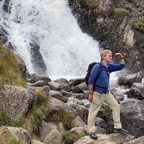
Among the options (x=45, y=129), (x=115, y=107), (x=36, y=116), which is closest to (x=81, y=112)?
(x=45, y=129)

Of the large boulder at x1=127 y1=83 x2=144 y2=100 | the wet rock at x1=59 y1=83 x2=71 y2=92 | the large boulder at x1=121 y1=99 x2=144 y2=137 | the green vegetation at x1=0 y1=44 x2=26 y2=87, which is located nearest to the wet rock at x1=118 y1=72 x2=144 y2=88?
the large boulder at x1=127 y1=83 x2=144 y2=100

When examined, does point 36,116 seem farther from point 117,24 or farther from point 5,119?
point 117,24

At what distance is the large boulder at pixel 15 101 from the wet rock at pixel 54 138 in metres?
0.93

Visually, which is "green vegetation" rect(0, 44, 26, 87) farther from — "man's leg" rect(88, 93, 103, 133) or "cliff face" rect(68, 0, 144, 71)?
A: "cliff face" rect(68, 0, 144, 71)

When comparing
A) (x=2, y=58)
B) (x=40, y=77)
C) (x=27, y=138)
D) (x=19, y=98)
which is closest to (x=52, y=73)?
(x=40, y=77)

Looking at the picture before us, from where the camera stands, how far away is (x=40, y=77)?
18.1 metres

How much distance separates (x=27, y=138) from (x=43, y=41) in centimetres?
1882

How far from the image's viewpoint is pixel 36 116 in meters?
9.55

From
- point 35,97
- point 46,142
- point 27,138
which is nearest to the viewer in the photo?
point 27,138

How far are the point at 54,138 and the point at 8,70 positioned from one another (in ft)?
8.89

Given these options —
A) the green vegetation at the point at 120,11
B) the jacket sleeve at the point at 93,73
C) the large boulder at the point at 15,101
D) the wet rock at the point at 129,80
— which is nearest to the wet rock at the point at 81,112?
the large boulder at the point at 15,101

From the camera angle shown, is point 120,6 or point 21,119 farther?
point 120,6

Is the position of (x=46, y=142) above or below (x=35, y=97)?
below

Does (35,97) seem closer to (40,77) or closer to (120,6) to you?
(40,77)
